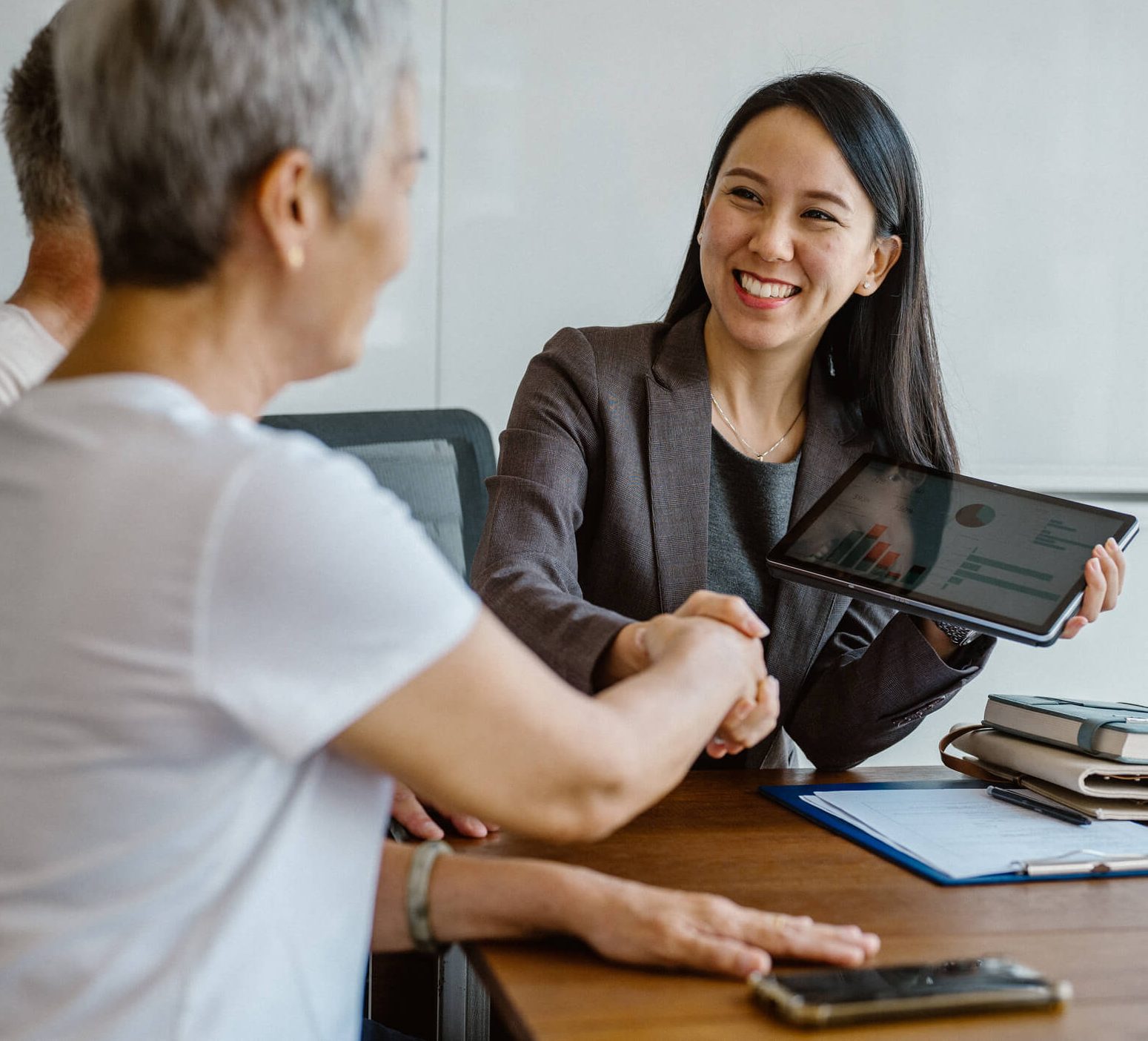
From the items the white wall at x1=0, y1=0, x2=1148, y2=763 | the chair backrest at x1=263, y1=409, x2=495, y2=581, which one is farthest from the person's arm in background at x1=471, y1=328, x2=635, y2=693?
the white wall at x1=0, y1=0, x2=1148, y2=763

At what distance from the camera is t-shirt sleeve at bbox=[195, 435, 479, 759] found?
25.6 inches

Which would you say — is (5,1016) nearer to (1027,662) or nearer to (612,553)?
(612,553)

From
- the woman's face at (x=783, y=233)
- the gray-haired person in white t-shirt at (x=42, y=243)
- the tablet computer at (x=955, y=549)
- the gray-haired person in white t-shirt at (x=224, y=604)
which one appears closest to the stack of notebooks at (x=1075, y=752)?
the tablet computer at (x=955, y=549)

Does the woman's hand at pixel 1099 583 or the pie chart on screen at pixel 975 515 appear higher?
the pie chart on screen at pixel 975 515

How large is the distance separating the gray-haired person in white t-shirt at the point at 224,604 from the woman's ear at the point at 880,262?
1027mm

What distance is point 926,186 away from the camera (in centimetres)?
303

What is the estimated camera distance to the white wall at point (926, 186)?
8.96 feet

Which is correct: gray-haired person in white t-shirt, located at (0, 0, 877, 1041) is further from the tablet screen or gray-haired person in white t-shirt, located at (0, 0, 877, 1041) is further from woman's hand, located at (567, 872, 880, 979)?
the tablet screen

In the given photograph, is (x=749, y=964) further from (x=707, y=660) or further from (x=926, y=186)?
(x=926, y=186)

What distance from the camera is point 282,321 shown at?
77 centimetres

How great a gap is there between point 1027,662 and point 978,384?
0.72 meters

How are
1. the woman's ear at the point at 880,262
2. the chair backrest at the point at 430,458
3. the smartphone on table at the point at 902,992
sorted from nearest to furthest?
1. the smartphone on table at the point at 902,992
2. the woman's ear at the point at 880,262
3. the chair backrest at the point at 430,458

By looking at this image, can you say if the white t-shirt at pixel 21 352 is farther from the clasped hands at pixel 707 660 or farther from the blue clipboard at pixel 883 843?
the blue clipboard at pixel 883 843

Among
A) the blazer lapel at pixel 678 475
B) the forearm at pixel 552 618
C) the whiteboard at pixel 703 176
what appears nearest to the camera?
the forearm at pixel 552 618
